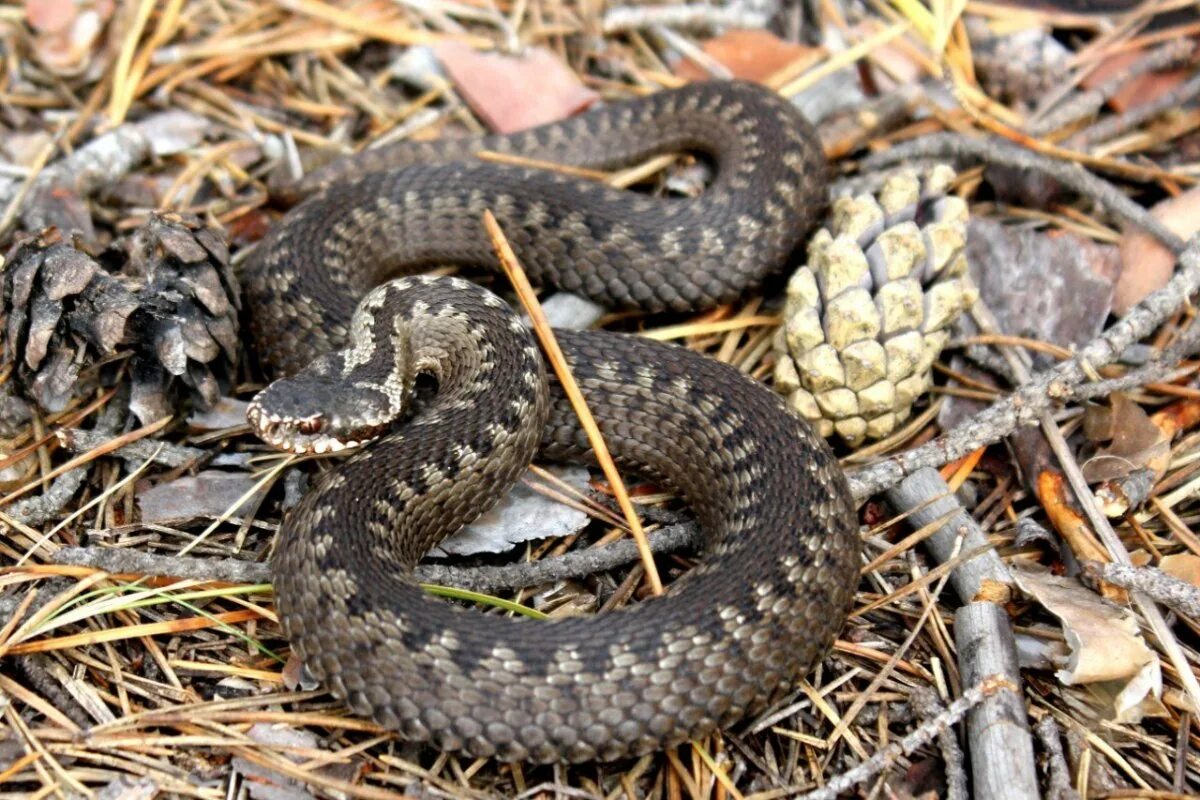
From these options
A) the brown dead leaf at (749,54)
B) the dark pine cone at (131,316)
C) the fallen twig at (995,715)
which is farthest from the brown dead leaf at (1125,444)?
the dark pine cone at (131,316)

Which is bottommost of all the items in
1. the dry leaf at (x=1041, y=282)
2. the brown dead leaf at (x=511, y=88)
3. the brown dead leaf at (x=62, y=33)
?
the dry leaf at (x=1041, y=282)

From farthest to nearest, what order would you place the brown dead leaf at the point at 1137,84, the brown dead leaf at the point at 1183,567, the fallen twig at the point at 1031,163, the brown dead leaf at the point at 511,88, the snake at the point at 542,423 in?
the brown dead leaf at the point at 511,88
the brown dead leaf at the point at 1137,84
the fallen twig at the point at 1031,163
the brown dead leaf at the point at 1183,567
the snake at the point at 542,423

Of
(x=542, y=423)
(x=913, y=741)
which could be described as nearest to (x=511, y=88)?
(x=542, y=423)

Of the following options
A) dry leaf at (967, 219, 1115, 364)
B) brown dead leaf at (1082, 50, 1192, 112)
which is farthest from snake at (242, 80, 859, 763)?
brown dead leaf at (1082, 50, 1192, 112)

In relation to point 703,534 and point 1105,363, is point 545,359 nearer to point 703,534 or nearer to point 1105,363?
point 703,534

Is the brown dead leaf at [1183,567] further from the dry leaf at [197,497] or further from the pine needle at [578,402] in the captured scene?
the dry leaf at [197,497]

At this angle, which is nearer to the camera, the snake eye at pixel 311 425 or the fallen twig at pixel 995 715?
the fallen twig at pixel 995 715

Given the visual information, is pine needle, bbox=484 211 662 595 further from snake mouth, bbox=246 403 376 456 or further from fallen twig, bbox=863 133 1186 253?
fallen twig, bbox=863 133 1186 253

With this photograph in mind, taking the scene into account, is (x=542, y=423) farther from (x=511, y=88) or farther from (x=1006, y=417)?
(x=511, y=88)
